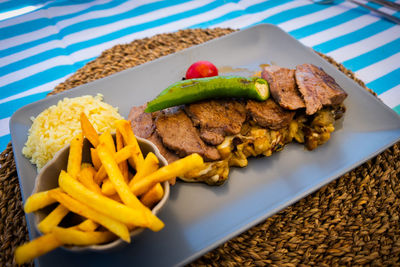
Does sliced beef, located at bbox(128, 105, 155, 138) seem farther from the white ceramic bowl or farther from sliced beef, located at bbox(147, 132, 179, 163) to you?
the white ceramic bowl

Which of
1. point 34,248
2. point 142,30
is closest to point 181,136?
point 34,248

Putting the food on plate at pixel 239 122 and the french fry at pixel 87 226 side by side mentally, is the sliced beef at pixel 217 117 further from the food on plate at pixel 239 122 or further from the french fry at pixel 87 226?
the french fry at pixel 87 226

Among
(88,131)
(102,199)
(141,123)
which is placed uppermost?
(88,131)

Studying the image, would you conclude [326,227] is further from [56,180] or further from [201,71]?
[56,180]

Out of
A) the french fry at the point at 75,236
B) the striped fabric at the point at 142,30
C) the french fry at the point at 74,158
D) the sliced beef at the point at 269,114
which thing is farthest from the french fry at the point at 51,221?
the striped fabric at the point at 142,30

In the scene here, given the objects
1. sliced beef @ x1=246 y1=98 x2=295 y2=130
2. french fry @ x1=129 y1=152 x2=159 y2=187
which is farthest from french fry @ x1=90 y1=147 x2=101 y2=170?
sliced beef @ x1=246 y1=98 x2=295 y2=130

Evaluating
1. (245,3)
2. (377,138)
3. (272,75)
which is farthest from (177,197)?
(245,3)

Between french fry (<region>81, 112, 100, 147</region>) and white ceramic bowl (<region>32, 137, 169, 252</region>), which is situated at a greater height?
french fry (<region>81, 112, 100, 147</region>)
